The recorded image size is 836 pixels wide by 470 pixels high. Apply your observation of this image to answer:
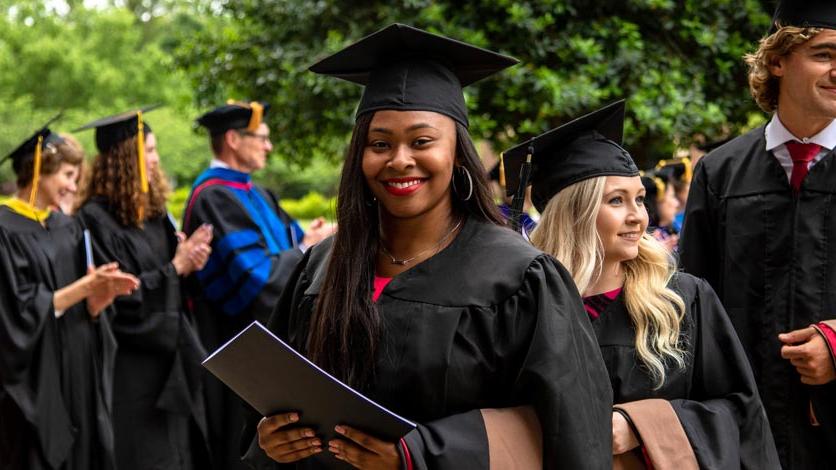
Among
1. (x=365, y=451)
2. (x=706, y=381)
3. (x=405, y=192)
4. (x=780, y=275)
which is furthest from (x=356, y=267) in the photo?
(x=780, y=275)

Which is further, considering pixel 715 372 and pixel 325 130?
pixel 325 130

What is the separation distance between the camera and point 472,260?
244cm

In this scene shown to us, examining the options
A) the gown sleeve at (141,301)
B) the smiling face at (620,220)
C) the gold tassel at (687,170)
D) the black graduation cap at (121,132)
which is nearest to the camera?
the smiling face at (620,220)

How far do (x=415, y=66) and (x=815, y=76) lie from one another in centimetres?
140

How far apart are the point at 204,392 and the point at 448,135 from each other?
13.3 feet

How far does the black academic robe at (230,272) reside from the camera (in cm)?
591

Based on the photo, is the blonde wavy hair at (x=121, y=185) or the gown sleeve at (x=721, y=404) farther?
the blonde wavy hair at (x=121, y=185)

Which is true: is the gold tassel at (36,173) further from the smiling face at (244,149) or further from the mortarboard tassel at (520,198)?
the mortarboard tassel at (520,198)

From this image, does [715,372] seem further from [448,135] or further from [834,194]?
[448,135]

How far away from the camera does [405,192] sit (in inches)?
98.0

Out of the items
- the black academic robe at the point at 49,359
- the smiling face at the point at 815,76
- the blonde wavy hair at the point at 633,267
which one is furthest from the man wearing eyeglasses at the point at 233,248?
the smiling face at the point at 815,76

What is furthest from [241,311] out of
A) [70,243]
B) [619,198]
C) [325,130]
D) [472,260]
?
[472,260]

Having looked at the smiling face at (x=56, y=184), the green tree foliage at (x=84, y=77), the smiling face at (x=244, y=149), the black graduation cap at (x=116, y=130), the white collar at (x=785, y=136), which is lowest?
the white collar at (x=785, y=136)

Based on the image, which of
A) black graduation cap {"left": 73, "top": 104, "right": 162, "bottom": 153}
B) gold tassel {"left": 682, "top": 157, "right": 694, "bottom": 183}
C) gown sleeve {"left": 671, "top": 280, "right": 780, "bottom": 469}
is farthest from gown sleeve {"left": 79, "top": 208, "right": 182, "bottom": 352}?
gold tassel {"left": 682, "top": 157, "right": 694, "bottom": 183}
